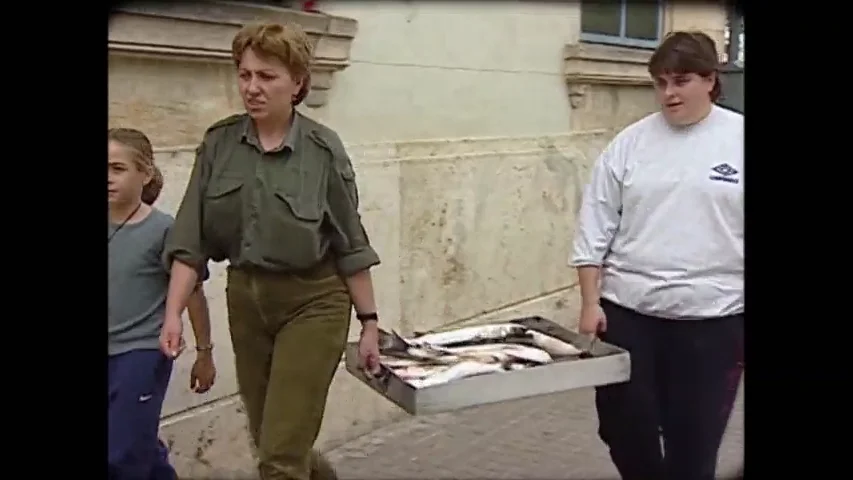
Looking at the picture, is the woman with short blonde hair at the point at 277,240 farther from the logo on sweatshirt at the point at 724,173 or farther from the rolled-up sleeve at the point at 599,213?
the logo on sweatshirt at the point at 724,173

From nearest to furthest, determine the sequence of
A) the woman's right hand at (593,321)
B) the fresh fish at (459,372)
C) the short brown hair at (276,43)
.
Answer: the short brown hair at (276,43), the fresh fish at (459,372), the woman's right hand at (593,321)

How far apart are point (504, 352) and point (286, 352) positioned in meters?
0.40

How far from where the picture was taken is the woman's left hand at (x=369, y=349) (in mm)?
2227

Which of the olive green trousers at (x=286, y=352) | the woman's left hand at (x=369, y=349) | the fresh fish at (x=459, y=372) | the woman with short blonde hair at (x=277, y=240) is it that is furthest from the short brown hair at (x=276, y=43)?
the fresh fish at (x=459, y=372)

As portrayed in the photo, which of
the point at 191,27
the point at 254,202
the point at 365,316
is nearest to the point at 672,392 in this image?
the point at 365,316

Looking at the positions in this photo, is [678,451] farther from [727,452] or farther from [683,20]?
[683,20]

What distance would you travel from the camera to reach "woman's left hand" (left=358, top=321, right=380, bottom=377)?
2.23 meters

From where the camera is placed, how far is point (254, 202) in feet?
6.95

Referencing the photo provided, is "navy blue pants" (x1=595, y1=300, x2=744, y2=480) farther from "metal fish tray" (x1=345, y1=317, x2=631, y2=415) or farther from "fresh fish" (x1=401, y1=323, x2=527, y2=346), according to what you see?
"fresh fish" (x1=401, y1=323, x2=527, y2=346)

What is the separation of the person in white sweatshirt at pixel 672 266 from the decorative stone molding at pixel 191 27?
59 centimetres

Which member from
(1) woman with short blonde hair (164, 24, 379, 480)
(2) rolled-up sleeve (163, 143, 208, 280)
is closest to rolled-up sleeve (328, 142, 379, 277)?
(1) woman with short blonde hair (164, 24, 379, 480)
